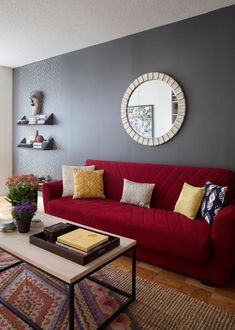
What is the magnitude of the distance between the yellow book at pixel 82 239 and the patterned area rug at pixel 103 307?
489 mm

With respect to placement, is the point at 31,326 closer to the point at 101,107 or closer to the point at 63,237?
the point at 63,237

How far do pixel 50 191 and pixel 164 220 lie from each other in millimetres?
1463

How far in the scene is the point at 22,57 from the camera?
4125 millimetres

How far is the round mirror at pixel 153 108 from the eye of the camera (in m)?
2.89

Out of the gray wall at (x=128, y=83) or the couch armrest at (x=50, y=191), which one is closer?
the gray wall at (x=128, y=83)

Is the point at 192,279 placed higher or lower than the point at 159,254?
lower

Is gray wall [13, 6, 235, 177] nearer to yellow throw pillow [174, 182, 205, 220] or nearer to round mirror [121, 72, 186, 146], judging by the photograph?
round mirror [121, 72, 186, 146]

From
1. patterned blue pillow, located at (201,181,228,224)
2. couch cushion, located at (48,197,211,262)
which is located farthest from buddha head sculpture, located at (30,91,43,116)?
patterned blue pillow, located at (201,181,228,224)

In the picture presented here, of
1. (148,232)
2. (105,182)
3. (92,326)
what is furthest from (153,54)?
(92,326)

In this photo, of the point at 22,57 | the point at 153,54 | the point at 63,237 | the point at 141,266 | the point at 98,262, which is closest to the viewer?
the point at 98,262

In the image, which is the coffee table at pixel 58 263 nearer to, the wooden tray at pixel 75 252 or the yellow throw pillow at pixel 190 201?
the wooden tray at pixel 75 252

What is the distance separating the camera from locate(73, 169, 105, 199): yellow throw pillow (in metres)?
3.04

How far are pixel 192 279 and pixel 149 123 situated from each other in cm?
178

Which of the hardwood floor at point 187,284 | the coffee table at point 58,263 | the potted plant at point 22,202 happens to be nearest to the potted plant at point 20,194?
the potted plant at point 22,202
